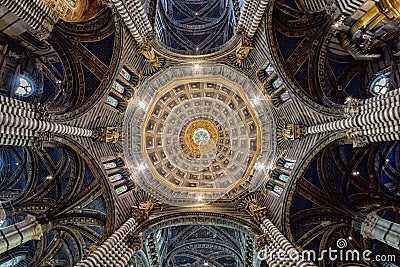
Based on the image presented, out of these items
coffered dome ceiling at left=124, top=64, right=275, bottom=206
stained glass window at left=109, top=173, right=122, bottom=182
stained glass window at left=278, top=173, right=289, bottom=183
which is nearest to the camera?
stained glass window at left=278, top=173, right=289, bottom=183

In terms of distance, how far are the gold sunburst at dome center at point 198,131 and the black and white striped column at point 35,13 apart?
13.8m

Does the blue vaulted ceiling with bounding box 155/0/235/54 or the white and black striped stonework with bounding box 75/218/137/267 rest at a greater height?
the blue vaulted ceiling with bounding box 155/0/235/54

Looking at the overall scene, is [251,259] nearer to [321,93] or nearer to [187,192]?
[187,192]

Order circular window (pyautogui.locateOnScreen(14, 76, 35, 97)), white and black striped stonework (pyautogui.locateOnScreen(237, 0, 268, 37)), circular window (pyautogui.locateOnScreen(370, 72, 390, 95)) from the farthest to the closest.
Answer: circular window (pyautogui.locateOnScreen(14, 76, 35, 97))
circular window (pyautogui.locateOnScreen(370, 72, 390, 95))
white and black striped stonework (pyautogui.locateOnScreen(237, 0, 268, 37))

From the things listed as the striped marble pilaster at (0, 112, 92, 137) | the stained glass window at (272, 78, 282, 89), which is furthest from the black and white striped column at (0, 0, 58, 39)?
the stained glass window at (272, 78, 282, 89)

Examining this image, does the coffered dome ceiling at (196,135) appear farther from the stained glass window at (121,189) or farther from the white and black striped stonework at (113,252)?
the white and black striped stonework at (113,252)

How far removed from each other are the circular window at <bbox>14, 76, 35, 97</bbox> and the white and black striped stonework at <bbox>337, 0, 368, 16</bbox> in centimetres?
2113

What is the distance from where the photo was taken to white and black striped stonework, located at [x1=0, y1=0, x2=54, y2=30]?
49.9 feet

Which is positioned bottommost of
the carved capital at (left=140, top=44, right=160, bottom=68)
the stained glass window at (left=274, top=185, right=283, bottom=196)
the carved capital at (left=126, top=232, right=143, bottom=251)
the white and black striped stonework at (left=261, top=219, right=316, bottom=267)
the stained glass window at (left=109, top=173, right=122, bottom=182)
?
the white and black striped stonework at (left=261, top=219, right=316, bottom=267)

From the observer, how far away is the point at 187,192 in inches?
975

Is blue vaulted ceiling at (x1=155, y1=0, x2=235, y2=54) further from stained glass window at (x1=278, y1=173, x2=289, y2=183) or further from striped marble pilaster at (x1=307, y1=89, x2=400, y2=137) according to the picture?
striped marble pilaster at (x1=307, y1=89, x2=400, y2=137)

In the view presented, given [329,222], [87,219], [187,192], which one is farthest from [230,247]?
[87,219]

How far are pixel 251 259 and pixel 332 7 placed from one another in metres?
17.9

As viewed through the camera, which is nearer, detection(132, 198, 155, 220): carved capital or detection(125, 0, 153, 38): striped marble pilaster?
detection(125, 0, 153, 38): striped marble pilaster
